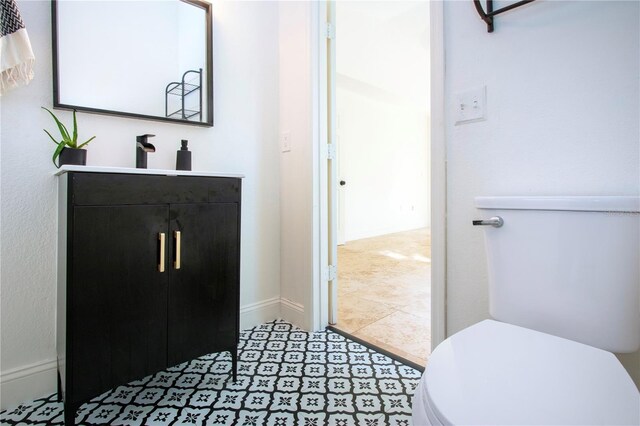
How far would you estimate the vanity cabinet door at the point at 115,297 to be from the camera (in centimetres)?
98

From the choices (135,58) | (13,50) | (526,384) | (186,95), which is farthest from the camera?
(186,95)

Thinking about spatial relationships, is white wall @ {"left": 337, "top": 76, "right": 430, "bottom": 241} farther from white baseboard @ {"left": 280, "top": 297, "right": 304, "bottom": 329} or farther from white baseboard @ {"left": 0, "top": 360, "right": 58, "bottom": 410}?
white baseboard @ {"left": 0, "top": 360, "right": 58, "bottom": 410}

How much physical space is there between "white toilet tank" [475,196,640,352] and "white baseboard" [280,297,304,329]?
1105 mm

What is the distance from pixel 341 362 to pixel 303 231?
2.30 feet

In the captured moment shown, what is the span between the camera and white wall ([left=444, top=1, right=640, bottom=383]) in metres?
0.88

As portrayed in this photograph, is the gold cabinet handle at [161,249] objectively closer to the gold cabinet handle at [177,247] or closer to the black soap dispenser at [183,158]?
the gold cabinet handle at [177,247]

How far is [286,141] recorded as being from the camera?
190 cm

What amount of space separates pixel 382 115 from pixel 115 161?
184 inches

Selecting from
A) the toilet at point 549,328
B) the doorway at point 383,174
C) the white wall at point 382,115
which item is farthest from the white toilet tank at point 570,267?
the white wall at point 382,115

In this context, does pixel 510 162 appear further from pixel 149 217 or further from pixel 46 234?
pixel 46 234

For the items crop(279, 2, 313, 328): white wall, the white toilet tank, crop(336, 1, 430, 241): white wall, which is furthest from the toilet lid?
crop(336, 1, 430, 241): white wall

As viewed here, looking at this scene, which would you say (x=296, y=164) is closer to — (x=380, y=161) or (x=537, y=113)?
(x=537, y=113)

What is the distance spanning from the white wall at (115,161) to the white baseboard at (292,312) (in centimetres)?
5

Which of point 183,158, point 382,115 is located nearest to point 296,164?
point 183,158
